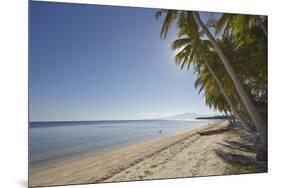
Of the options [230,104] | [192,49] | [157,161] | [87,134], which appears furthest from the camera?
[230,104]

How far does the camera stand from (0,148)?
2.98m

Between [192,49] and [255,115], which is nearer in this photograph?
[192,49]

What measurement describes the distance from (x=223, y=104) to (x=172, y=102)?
1.87 feet

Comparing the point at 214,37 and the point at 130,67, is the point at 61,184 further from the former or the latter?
the point at 214,37

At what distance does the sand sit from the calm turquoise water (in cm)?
8

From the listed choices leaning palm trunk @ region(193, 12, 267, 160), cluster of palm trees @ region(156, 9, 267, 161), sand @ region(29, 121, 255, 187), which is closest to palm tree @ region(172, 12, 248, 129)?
cluster of palm trees @ region(156, 9, 267, 161)

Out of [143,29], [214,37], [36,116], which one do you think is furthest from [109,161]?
[214,37]

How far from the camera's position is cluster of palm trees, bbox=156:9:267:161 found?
3652 mm

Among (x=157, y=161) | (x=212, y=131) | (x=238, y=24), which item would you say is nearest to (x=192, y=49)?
(x=238, y=24)

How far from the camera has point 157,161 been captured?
3506mm

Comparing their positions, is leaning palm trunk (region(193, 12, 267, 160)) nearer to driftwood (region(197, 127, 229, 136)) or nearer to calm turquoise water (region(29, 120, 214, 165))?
driftwood (region(197, 127, 229, 136))

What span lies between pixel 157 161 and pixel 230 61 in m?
1.30

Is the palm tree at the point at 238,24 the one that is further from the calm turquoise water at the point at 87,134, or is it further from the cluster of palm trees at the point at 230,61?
the calm turquoise water at the point at 87,134

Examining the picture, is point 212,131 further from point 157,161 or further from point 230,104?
point 157,161
